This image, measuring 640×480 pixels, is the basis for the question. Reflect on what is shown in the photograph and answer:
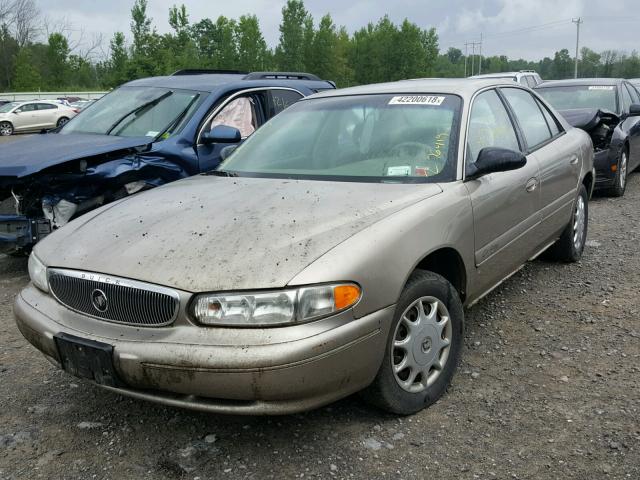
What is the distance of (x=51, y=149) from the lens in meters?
5.31

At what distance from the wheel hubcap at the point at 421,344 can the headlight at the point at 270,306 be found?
1.53 ft

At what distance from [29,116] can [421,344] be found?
3003 cm

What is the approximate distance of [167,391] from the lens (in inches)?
98.9

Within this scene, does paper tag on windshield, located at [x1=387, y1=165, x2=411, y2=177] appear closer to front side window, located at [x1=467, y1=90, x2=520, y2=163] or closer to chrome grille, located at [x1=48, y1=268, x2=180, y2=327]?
front side window, located at [x1=467, y1=90, x2=520, y2=163]

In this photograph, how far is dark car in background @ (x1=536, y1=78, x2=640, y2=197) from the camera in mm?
7816

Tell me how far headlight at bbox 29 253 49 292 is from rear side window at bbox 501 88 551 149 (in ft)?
10.2

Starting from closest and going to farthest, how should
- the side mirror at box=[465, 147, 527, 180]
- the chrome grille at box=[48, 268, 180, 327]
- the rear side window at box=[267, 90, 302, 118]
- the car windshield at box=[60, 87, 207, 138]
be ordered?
1. the chrome grille at box=[48, 268, 180, 327]
2. the side mirror at box=[465, 147, 527, 180]
3. the car windshield at box=[60, 87, 207, 138]
4. the rear side window at box=[267, 90, 302, 118]

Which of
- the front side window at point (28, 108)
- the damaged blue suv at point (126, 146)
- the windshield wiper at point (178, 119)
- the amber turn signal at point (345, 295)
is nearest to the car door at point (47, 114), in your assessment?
the front side window at point (28, 108)

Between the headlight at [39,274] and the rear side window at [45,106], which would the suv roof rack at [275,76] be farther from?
the rear side window at [45,106]

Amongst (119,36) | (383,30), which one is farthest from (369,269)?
(383,30)

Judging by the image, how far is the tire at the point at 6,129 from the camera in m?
28.1

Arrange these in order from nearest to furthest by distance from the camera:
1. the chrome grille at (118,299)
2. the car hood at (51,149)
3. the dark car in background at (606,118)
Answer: the chrome grille at (118,299)
the car hood at (51,149)
the dark car in background at (606,118)

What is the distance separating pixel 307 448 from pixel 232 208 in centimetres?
114

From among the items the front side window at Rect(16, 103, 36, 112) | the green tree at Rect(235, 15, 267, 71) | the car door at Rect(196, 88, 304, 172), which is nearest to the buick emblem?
the car door at Rect(196, 88, 304, 172)
